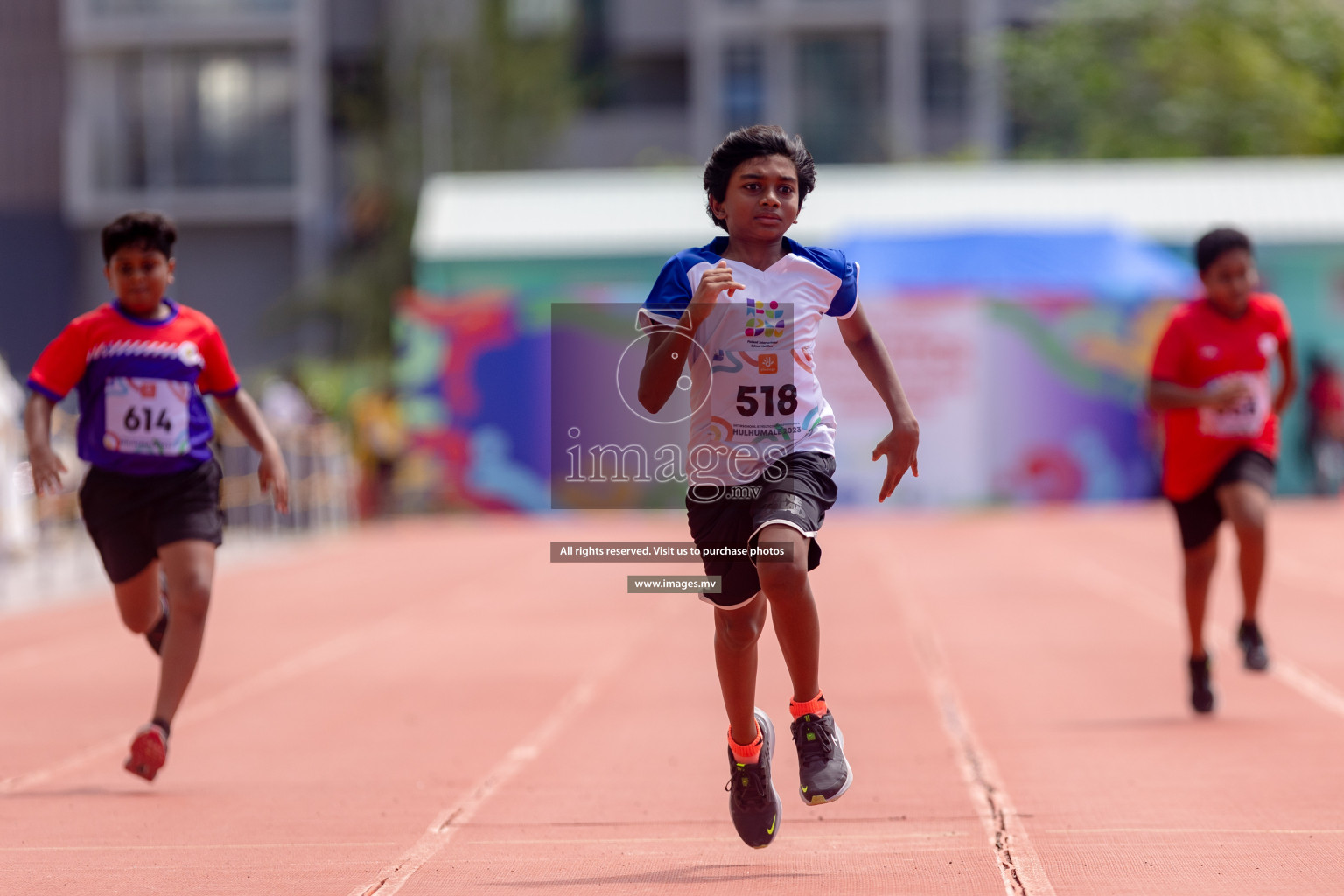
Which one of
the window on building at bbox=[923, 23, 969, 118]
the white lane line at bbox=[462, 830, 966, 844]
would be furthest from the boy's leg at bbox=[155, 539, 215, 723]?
the window on building at bbox=[923, 23, 969, 118]

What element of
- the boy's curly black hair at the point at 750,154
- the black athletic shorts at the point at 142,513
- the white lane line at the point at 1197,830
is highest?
the boy's curly black hair at the point at 750,154

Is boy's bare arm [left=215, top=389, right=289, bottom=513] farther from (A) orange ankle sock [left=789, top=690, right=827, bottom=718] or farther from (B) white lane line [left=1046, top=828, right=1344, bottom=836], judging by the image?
(B) white lane line [left=1046, top=828, right=1344, bottom=836]

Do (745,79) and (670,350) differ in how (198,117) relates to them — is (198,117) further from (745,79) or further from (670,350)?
(670,350)

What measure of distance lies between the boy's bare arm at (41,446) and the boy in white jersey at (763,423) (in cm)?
251

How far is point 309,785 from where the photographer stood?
281 inches

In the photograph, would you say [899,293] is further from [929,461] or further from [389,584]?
[389,584]

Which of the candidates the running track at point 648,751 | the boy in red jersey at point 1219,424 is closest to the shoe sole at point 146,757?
the running track at point 648,751

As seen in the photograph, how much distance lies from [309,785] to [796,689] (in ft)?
8.04

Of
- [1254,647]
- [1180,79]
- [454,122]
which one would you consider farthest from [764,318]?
[1180,79]

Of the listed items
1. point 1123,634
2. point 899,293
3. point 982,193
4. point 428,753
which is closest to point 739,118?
point 982,193

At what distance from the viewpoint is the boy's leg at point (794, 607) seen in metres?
5.13

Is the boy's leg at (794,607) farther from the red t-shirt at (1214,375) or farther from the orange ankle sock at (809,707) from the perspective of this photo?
the red t-shirt at (1214,375)

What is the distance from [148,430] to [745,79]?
1486 inches

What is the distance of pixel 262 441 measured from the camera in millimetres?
7188
